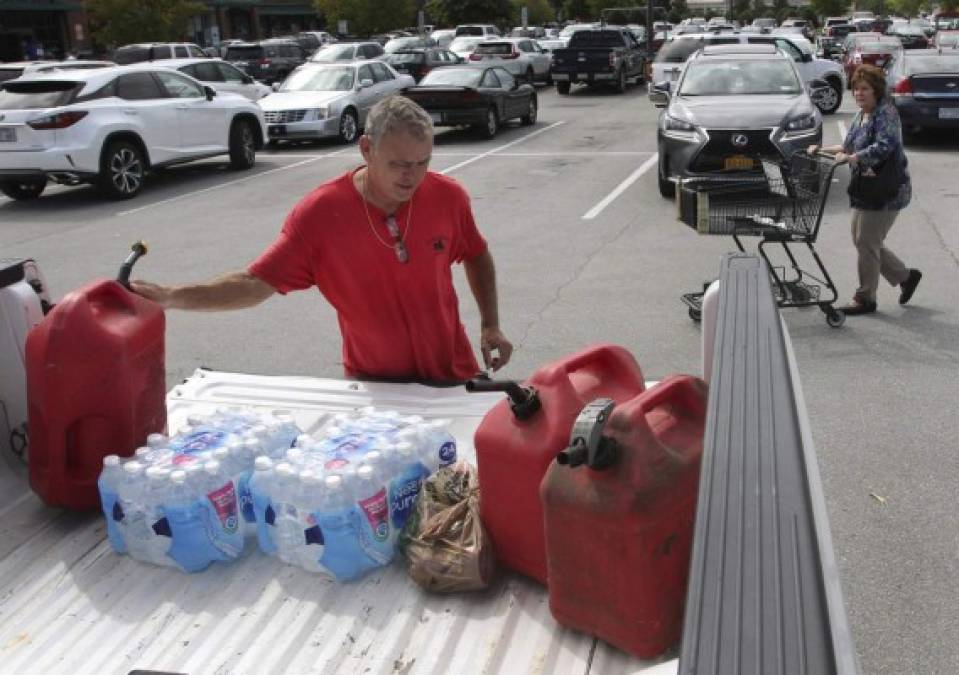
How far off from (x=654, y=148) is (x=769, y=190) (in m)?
11.1

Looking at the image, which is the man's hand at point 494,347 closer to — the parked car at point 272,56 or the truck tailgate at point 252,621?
the truck tailgate at point 252,621

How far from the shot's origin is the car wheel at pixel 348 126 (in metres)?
20.3

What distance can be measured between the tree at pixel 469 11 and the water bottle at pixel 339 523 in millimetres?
60328

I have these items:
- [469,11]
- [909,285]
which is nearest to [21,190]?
[909,285]

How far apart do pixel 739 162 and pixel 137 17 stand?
31594 millimetres

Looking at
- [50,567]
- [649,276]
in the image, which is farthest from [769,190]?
[50,567]

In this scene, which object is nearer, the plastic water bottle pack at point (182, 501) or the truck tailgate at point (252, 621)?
the truck tailgate at point (252, 621)

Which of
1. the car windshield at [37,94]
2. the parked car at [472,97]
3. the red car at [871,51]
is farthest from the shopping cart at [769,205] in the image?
the red car at [871,51]

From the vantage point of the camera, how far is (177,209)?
46.3 feet

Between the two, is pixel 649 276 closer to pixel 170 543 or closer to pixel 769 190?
pixel 769 190

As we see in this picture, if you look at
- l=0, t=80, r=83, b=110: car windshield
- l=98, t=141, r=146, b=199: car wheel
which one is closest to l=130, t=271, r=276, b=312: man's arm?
l=98, t=141, r=146, b=199: car wheel

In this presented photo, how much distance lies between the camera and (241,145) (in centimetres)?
1773

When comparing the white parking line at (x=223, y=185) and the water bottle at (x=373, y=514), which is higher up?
the water bottle at (x=373, y=514)

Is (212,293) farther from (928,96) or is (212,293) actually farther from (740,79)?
(928,96)
